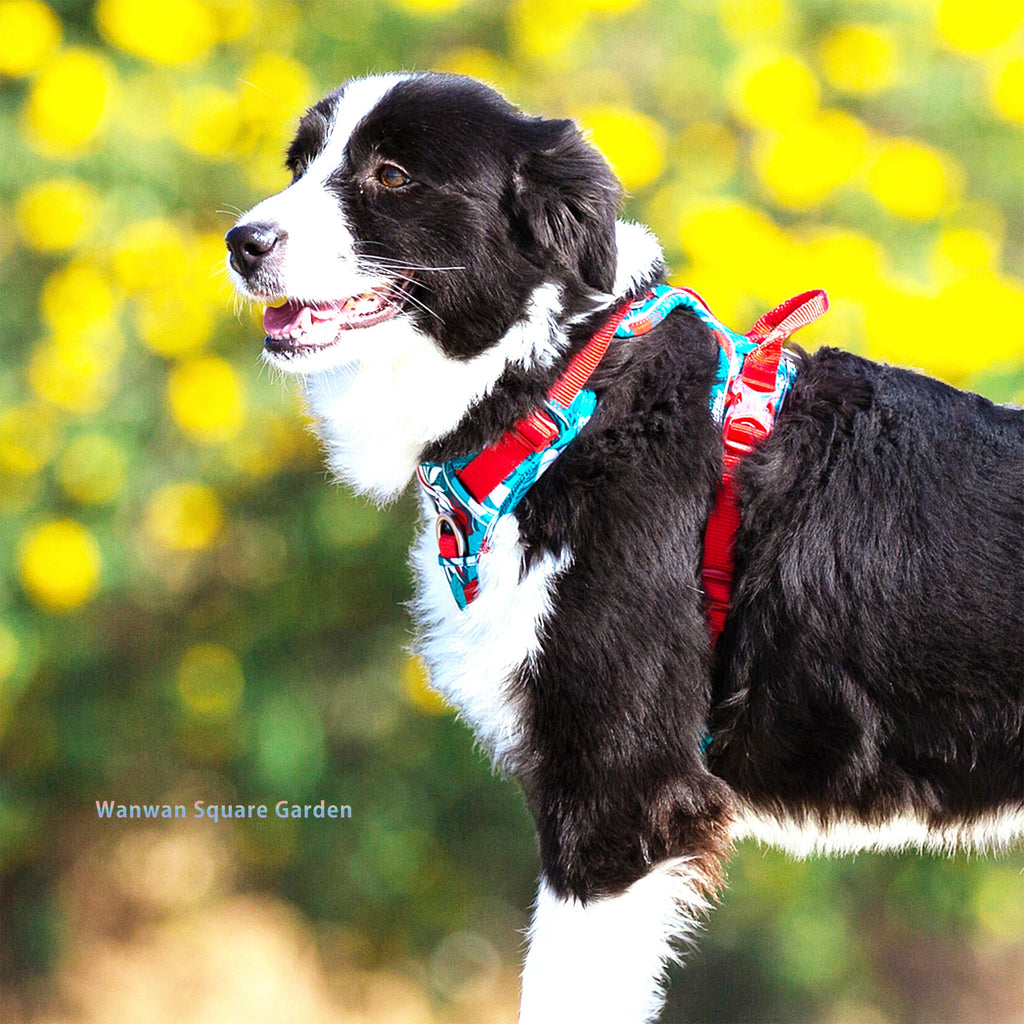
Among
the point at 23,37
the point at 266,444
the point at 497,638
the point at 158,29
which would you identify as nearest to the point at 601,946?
the point at 497,638

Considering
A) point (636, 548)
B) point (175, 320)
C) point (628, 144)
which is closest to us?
point (636, 548)

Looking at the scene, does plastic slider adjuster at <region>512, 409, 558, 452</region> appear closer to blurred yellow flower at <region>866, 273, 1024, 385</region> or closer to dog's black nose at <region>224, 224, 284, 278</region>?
dog's black nose at <region>224, 224, 284, 278</region>

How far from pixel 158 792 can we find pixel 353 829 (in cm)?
59

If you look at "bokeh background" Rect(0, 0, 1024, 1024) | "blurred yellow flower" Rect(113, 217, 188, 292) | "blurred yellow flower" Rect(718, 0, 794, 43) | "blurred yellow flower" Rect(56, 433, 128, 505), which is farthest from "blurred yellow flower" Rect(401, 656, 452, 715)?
"blurred yellow flower" Rect(718, 0, 794, 43)

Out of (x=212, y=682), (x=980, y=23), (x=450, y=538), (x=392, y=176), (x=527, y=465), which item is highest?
(x=980, y=23)

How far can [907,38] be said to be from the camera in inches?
117

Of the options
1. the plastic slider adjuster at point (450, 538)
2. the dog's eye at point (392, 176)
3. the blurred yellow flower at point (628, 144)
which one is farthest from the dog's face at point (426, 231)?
the blurred yellow flower at point (628, 144)

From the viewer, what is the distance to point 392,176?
1.92m

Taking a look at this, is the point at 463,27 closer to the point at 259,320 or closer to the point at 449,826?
the point at 259,320

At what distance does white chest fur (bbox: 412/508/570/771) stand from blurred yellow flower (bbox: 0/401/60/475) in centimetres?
127

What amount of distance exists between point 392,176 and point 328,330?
0.90 feet

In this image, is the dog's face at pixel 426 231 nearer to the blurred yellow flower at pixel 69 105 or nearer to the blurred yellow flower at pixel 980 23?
the blurred yellow flower at pixel 69 105

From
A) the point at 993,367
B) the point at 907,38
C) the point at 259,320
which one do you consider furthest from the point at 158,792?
the point at 907,38

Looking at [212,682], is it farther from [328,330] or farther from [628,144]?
[628,144]
